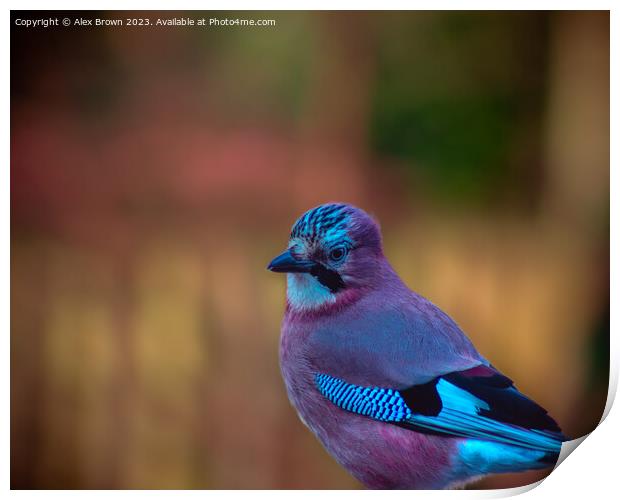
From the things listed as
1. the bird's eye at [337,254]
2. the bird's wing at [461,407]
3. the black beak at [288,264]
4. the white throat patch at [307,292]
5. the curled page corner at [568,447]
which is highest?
the bird's eye at [337,254]

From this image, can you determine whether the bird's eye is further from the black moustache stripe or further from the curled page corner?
the curled page corner

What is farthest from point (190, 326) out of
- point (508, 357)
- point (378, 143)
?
point (508, 357)

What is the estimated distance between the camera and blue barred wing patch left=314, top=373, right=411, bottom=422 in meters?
1.66

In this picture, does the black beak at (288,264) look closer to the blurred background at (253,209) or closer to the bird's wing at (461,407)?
the blurred background at (253,209)

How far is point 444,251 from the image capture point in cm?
181

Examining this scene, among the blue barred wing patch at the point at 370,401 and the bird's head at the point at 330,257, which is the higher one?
the bird's head at the point at 330,257

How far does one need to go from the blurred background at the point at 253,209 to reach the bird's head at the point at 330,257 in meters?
0.06

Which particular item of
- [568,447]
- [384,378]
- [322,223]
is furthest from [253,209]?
[568,447]

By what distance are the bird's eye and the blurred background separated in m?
0.12

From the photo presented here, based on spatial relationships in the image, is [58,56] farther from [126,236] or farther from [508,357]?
[508,357]

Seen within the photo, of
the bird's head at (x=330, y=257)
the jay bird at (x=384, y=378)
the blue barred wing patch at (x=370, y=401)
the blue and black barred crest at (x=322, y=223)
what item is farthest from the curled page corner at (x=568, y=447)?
the blue and black barred crest at (x=322, y=223)

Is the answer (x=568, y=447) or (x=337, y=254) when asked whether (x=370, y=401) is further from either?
(x=568, y=447)

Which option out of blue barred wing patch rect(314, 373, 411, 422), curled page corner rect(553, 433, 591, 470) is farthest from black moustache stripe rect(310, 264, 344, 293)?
curled page corner rect(553, 433, 591, 470)

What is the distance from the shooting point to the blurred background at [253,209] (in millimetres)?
1767
